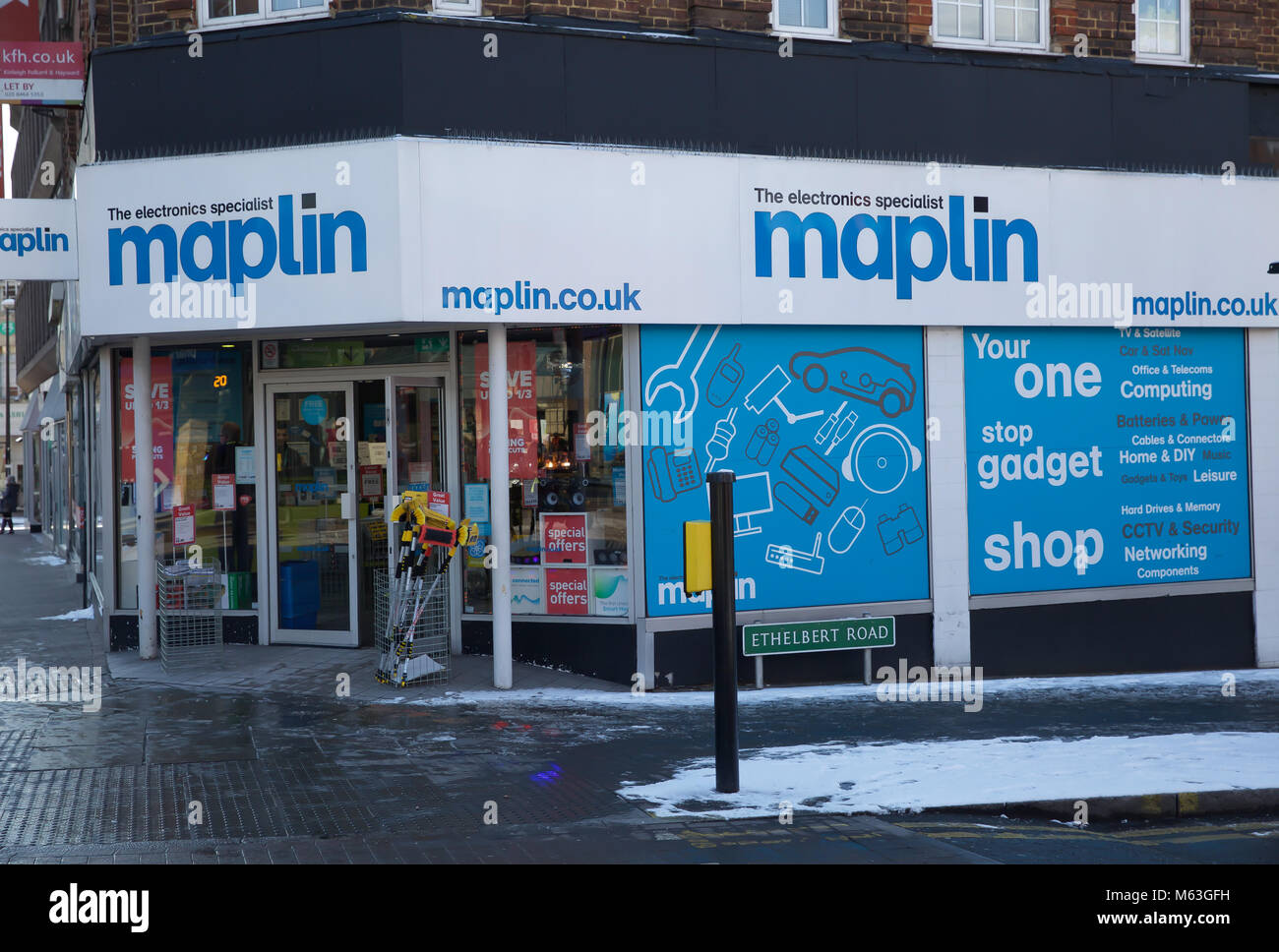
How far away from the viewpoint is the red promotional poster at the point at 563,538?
11508 mm

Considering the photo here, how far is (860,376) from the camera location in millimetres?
11664

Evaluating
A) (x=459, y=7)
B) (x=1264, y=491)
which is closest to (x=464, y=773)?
(x=459, y=7)

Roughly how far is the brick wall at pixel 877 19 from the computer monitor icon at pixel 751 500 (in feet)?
13.1

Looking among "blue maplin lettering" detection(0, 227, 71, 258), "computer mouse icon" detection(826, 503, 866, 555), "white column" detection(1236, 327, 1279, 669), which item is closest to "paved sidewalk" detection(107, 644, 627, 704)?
"computer mouse icon" detection(826, 503, 866, 555)

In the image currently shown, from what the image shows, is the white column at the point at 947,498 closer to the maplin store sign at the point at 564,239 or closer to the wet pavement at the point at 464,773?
the maplin store sign at the point at 564,239

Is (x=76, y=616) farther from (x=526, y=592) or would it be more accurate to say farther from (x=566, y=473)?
(x=566, y=473)

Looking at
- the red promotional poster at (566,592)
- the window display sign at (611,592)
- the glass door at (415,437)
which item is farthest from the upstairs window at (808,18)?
the red promotional poster at (566,592)

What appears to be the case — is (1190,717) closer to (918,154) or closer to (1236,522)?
(1236,522)

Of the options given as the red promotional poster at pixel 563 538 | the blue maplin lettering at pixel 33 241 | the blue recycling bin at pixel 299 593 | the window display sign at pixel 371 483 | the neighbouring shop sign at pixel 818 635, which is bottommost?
the neighbouring shop sign at pixel 818 635

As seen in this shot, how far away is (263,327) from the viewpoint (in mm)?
10672

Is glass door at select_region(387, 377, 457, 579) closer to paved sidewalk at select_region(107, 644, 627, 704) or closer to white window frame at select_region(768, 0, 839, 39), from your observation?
paved sidewalk at select_region(107, 644, 627, 704)

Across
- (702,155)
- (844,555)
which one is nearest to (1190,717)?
(844,555)

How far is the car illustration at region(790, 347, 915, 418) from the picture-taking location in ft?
37.8

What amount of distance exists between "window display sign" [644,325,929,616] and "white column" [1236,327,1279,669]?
372cm
